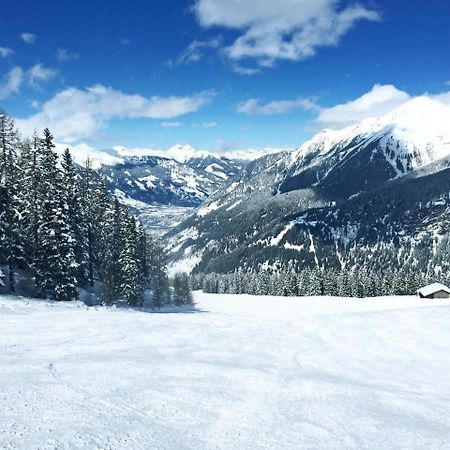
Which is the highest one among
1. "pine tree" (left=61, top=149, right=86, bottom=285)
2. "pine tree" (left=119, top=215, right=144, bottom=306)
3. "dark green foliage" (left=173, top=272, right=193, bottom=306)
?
"pine tree" (left=61, top=149, right=86, bottom=285)

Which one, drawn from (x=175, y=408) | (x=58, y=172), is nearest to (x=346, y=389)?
(x=175, y=408)

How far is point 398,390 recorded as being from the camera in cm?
2386

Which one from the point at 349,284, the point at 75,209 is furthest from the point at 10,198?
the point at 349,284

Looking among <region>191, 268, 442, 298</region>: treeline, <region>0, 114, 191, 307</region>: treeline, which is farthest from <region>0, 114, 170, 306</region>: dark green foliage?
<region>191, 268, 442, 298</region>: treeline

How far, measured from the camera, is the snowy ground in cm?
1449

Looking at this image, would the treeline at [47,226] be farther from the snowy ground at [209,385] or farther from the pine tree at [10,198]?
the snowy ground at [209,385]

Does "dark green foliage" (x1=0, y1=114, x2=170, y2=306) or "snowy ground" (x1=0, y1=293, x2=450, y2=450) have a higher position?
"dark green foliage" (x1=0, y1=114, x2=170, y2=306)

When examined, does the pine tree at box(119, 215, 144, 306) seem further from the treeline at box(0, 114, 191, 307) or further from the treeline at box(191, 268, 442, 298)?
the treeline at box(191, 268, 442, 298)

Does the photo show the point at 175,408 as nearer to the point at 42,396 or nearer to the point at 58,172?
the point at 42,396

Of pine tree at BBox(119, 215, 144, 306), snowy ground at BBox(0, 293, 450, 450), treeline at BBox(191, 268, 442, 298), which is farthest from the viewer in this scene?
treeline at BBox(191, 268, 442, 298)

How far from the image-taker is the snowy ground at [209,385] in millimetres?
14492

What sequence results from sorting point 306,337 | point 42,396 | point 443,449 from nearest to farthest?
point 42,396, point 443,449, point 306,337

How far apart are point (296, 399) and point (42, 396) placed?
10.8 meters

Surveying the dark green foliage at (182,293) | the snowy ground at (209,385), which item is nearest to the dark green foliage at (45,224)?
the snowy ground at (209,385)
